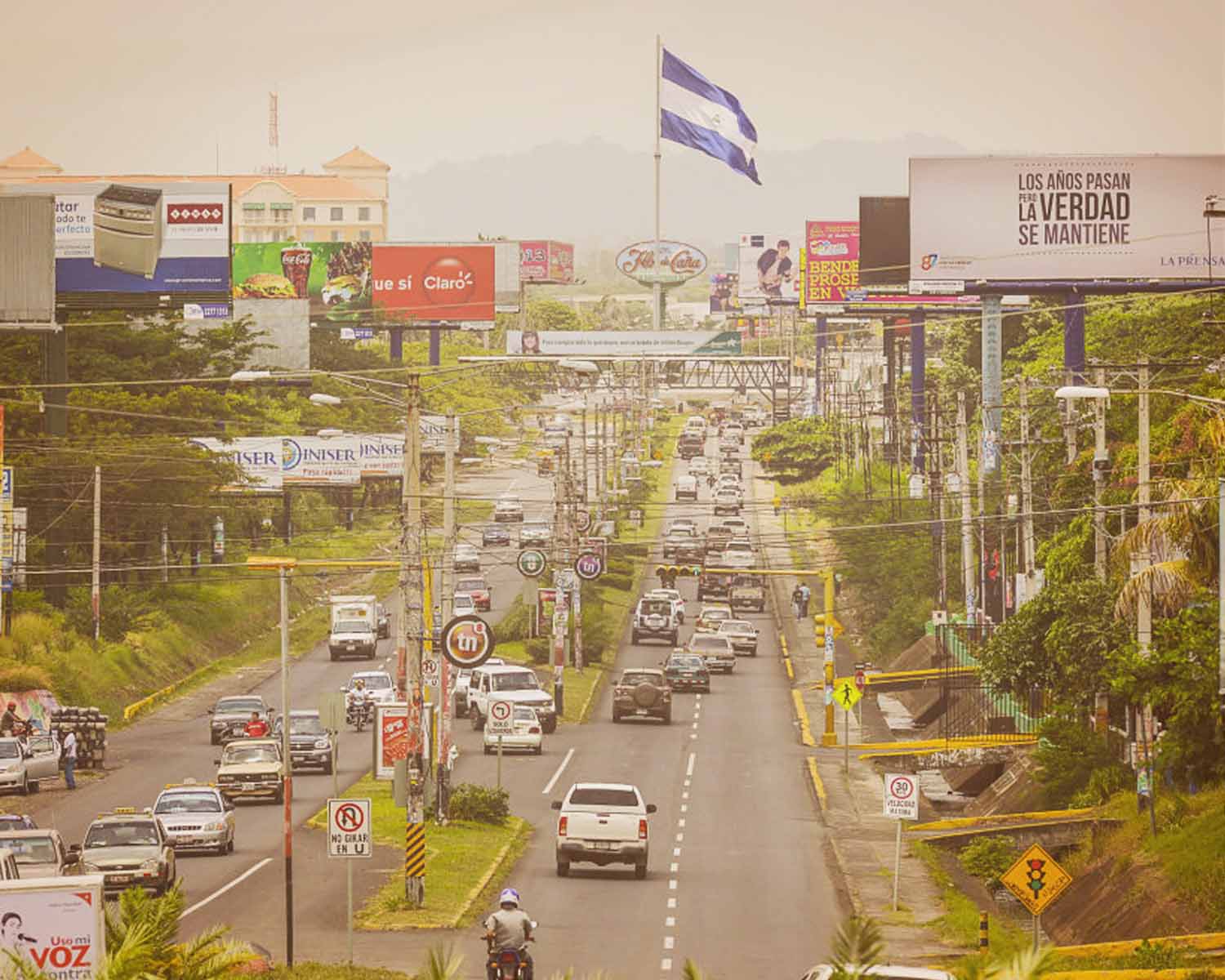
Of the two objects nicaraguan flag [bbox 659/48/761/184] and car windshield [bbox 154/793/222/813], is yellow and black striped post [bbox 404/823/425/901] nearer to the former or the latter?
car windshield [bbox 154/793/222/813]

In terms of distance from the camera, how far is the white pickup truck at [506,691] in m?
66.6

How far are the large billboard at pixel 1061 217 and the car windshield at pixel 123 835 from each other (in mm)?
50353

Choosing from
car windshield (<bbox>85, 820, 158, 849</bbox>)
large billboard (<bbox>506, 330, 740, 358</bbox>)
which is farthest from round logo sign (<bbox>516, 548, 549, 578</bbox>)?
car windshield (<bbox>85, 820, 158, 849</bbox>)

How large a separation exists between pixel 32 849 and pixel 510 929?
39.2ft

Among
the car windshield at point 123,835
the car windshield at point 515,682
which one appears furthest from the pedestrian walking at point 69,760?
the car windshield at point 123,835

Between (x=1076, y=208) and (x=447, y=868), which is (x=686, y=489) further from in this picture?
(x=447, y=868)

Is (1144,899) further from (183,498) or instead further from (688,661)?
(183,498)

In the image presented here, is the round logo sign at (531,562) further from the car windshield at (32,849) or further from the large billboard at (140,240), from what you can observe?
the car windshield at (32,849)

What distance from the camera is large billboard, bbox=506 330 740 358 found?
89.6 metres

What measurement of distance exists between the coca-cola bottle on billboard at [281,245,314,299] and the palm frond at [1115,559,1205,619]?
109040 mm

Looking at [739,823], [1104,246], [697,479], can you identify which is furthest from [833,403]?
[739,823]

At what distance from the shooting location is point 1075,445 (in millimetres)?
61219

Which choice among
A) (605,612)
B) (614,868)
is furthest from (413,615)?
(605,612)

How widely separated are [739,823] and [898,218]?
168 ft
